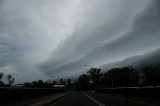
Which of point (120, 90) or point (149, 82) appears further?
point (149, 82)

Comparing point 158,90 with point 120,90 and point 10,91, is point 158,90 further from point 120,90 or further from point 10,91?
point 120,90

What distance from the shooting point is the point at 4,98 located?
49219 millimetres

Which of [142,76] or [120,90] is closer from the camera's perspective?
[142,76]

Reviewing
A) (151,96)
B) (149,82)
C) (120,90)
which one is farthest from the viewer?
(149,82)

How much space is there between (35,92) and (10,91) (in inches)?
1139

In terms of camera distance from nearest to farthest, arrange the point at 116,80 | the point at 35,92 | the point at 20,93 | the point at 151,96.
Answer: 1. the point at 151,96
2. the point at 20,93
3. the point at 35,92
4. the point at 116,80

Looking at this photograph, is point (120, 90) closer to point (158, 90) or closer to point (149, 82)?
point (149, 82)

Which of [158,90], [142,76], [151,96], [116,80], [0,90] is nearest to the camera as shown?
[142,76]

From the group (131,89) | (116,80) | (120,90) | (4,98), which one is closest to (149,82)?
(120,90)

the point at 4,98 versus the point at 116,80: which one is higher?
the point at 116,80

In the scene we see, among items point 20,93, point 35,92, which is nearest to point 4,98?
point 20,93

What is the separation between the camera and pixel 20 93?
209ft

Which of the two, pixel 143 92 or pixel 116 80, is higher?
pixel 116 80

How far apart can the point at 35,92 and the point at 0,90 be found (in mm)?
30443
